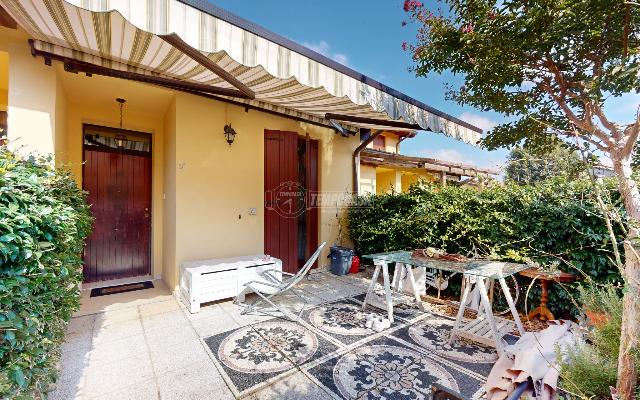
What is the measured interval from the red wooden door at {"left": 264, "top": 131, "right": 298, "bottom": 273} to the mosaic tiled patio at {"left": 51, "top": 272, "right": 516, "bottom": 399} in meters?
2.39

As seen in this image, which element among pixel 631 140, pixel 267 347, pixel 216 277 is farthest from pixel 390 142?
pixel 631 140

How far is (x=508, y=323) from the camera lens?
449cm

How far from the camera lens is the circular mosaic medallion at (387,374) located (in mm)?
3104

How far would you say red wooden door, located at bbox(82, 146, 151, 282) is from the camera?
6840 mm

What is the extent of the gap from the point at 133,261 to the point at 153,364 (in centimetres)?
471

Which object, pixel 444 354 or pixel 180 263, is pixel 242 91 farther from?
pixel 444 354

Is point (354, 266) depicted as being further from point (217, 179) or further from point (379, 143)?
point (379, 143)

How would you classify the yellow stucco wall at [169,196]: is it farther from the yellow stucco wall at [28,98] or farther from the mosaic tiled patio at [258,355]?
the yellow stucco wall at [28,98]

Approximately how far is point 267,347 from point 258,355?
0.70 ft

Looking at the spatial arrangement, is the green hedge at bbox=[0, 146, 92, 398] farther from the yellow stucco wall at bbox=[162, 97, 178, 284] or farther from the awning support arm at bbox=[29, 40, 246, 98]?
the yellow stucco wall at bbox=[162, 97, 178, 284]

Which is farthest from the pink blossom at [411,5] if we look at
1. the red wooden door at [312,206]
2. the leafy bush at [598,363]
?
the leafy bush at [598,363]

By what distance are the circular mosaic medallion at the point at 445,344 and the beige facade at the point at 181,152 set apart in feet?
14.0

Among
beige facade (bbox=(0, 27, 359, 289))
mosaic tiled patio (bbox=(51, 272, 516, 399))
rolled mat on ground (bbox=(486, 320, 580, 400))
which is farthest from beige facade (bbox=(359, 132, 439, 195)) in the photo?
rolled mat on ground (bbox=(486, 320, 580, 400))

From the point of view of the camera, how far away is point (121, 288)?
650 centimetres
